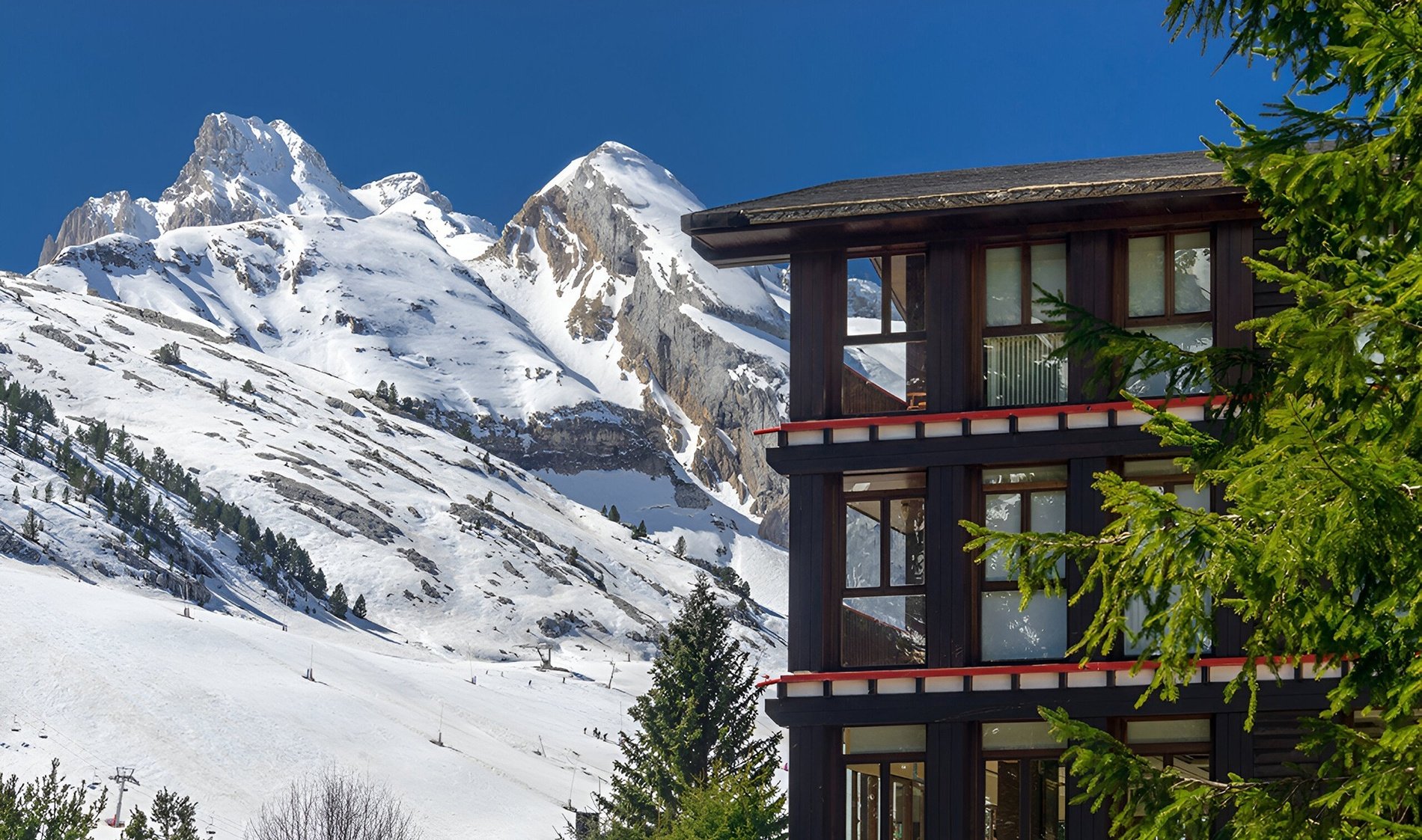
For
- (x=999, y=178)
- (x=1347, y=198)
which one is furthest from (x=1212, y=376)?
(x=999, y=178)

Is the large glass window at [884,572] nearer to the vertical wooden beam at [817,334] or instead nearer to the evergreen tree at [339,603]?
the vertical wooden beam at [817,334]

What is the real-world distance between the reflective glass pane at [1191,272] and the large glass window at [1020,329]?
1323mm

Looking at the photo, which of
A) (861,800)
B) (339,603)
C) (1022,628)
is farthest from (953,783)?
(339,603)

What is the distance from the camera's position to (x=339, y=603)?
543 feet

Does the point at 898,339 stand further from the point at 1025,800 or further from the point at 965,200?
the point at 1025,800

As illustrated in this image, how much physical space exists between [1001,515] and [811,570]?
2343 mm

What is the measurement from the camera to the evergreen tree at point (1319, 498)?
786 centimetres

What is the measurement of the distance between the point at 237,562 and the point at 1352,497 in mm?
163865

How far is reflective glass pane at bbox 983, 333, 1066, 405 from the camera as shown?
2080 cm

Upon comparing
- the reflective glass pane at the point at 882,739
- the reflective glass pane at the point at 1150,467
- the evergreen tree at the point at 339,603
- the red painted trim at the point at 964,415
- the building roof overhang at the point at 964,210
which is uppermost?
the evergreen tree at the point at 339,603

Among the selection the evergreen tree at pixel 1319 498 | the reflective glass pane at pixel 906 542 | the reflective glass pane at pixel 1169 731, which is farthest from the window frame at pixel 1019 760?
the evergreen tree at pixel 1319 498

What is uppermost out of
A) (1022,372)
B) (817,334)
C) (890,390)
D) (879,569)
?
(817,334)

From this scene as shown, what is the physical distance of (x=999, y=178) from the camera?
76.0 feet

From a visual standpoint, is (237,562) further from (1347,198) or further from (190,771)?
(1347,198)
